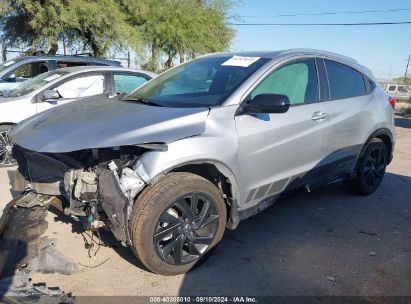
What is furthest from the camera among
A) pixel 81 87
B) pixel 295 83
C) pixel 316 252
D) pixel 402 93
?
pixel 402 93

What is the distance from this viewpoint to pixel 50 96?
21.2 feet

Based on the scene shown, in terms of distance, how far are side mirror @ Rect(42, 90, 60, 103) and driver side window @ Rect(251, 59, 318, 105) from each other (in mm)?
3965

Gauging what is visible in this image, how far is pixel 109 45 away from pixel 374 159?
1561 cm

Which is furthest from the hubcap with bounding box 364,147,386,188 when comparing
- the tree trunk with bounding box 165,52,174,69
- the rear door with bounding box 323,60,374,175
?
the tree trunk with bounding box 165,52,174,69

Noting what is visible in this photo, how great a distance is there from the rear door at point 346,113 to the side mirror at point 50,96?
13.6ft

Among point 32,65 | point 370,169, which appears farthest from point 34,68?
point 370,169

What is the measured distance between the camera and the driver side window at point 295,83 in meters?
3.81

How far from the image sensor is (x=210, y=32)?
25.8 meters

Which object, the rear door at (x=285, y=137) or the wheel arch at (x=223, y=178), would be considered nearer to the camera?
the wheel arch at (x=223, y=178)

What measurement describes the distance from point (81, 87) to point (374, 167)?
4679mm

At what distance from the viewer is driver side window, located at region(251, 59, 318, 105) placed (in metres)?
3.81

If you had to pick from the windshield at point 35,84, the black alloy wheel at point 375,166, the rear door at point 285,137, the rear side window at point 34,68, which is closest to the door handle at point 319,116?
the rear door at point 285,137

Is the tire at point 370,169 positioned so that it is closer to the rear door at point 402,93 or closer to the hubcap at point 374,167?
the hubcap at point 374,167

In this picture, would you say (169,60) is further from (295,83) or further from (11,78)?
(295,83)
